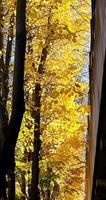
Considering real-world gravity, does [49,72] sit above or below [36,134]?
above

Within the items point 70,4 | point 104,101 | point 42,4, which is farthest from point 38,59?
point 104,101

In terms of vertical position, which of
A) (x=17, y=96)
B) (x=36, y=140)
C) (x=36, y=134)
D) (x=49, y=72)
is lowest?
(x=36, y=140)

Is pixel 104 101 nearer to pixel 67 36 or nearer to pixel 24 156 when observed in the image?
pixel 67 36

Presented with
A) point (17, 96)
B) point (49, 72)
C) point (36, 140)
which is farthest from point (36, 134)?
point (17, 96)

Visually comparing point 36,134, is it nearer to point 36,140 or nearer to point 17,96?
point 36,140

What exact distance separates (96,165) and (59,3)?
538cm

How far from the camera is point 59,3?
1243 cm

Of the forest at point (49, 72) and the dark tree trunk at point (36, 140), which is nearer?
the forest at point (49, 72)

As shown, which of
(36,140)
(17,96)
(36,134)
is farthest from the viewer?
(36,134)

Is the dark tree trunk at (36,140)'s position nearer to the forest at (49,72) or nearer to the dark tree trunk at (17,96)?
the forest at (49,72)

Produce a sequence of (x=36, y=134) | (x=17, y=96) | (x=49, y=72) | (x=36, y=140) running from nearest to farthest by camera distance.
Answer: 1. (x=17, y=96)
2. (x=49, y=72)
3. (x=36, y=140)
4. (x=36, y=134)

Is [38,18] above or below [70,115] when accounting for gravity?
above

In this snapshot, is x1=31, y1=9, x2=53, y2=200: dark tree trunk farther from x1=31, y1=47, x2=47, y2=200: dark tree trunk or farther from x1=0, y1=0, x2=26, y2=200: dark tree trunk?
x1=0, y1=0, x2=26, y2=200: dark tree trunk

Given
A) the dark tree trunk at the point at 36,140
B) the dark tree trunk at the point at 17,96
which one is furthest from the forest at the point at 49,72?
the dark tree trunk at the point at 17,96
